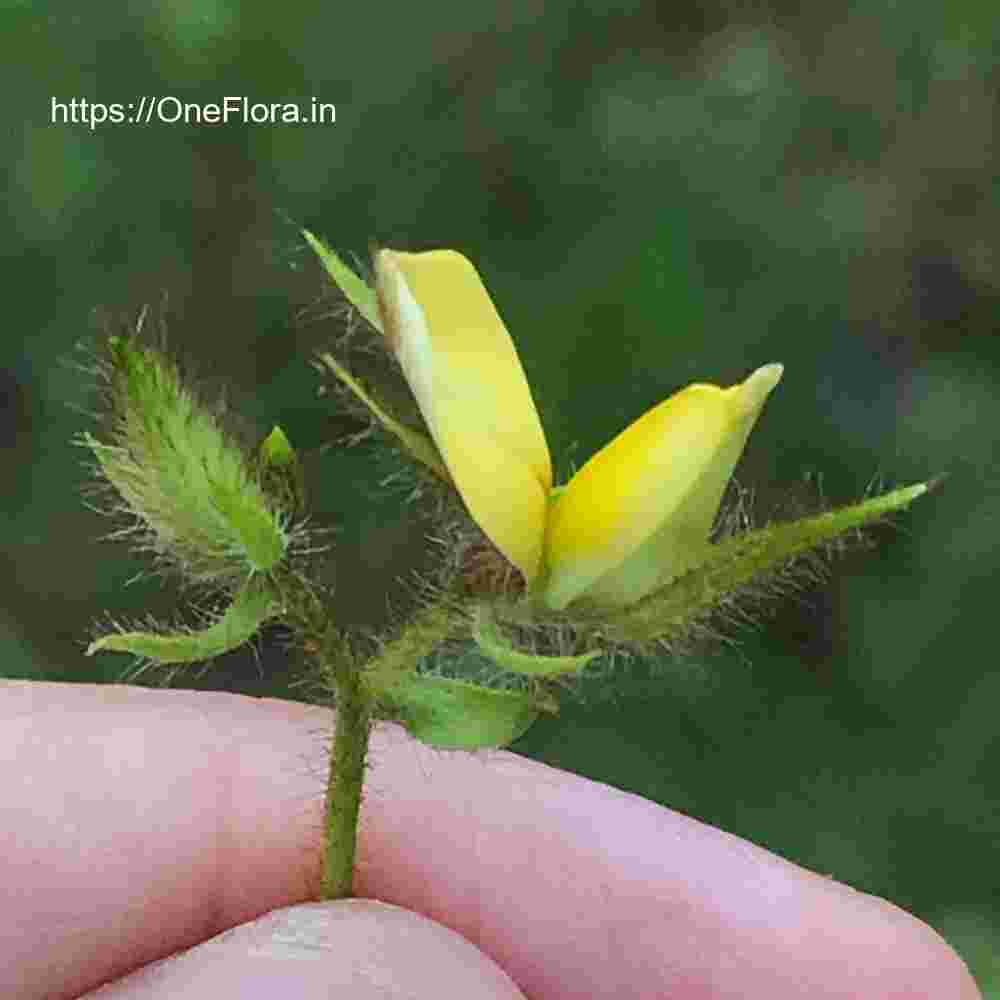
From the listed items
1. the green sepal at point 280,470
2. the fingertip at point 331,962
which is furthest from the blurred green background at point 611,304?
the green sepal at point 280,470

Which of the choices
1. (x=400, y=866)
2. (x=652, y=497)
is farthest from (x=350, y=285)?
(x=400, y=866)

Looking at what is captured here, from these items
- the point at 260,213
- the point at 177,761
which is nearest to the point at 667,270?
the point at 260,213

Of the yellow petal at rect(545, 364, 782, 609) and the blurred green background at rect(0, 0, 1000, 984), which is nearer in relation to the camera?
the yellow petal at rect(545, 364, 782, 609)

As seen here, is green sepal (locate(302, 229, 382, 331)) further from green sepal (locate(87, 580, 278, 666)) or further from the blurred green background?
the blurred green background

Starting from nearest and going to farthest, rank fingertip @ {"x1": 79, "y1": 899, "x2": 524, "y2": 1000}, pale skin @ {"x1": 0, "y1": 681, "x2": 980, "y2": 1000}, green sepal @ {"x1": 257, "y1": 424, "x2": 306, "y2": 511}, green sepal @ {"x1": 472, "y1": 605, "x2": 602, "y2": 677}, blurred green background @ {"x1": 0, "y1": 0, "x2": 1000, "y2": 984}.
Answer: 1. green sepal @ {"x1": 472, "y1": 605, "x2": 602, "y2": 677}
2. green sepal @ {"x1": 257, "y1": 424, "x2": 306, "y2": 511}
3. fingertip @ {"x1": 79, "y1": 899, "x2": 524, "y2": 1000}
4. pale skin @ {"x1": 0, "y1": 681, "x2": 980, "y2": 1000}
5. blurred green background @ {"x1": 0, "y1": 0, "x2": 1000, "y2": 984}

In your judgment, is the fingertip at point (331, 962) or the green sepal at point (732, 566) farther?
the fingertip at point (331, 962)

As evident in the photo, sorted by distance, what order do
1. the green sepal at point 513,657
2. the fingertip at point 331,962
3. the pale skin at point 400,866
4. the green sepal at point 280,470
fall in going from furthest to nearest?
the pale skin at point 400,866 → the fingertip at point 331,962 → the green sepal at point 280,470 → the green sepal at point 513,657

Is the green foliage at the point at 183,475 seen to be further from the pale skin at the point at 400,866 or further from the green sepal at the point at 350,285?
the pale skin at the point at 400,866

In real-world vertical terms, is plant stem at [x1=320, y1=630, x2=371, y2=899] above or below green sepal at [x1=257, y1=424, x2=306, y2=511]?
below

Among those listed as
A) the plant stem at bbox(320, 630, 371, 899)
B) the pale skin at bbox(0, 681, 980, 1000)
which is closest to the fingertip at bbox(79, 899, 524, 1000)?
the plant stem at bbox(320, 630, 371, 899)
